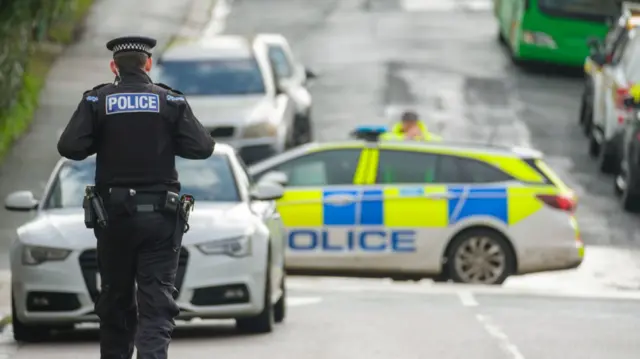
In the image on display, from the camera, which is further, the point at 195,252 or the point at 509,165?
the point at 509,165

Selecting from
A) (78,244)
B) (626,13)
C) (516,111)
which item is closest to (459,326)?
(78,244)

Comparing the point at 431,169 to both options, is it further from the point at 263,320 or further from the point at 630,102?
the point at 263,320

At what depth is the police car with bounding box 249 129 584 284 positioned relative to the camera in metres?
18.0

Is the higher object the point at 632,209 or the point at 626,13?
the point at 626,13

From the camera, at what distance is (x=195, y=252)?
39.7ft

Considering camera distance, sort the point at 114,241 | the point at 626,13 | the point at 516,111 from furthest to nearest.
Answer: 1. the point at 516,111
2. the point at 626,13
3. the point at 114,241

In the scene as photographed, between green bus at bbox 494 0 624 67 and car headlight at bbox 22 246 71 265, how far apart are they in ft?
64.0

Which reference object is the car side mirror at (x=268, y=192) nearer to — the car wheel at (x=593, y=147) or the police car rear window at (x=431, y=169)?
the police car rear window at (x=431, y=169)

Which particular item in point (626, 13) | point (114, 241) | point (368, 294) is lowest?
point (368, 294)

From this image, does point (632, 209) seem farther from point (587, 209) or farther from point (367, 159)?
point (367, 159)

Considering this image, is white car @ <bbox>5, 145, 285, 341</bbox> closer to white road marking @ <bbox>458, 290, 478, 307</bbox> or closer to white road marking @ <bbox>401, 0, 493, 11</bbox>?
white road marking @ <bbox>458, 290, 478, 307</bbox>

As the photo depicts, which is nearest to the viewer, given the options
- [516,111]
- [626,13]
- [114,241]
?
[114,241]

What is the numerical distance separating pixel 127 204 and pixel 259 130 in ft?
43.0

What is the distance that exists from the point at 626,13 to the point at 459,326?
13763 millimetres
